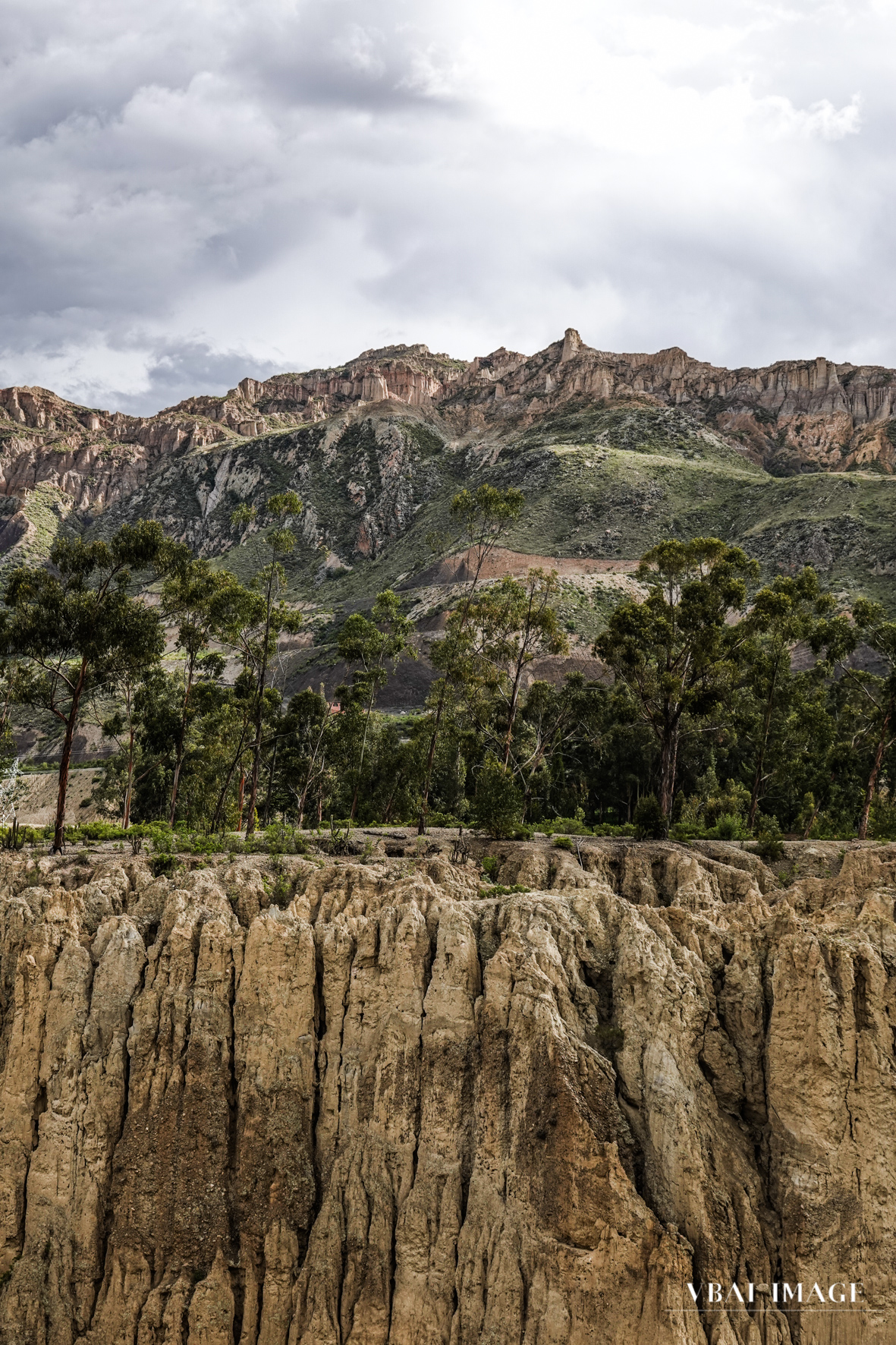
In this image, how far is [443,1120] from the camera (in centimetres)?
1323

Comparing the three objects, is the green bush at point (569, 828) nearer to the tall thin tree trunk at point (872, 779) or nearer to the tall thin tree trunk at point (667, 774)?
the tall thin tree trunk at point (667, 774)

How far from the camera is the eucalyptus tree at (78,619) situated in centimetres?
2722

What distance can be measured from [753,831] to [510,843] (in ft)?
32.9

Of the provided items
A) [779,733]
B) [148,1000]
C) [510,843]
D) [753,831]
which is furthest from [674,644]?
[148,1000]

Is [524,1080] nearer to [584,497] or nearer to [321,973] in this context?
[321,973]

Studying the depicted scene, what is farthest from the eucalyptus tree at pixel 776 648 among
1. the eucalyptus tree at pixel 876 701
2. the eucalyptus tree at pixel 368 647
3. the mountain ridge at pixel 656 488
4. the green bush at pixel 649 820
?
the mountain ridge at pixel 656 488

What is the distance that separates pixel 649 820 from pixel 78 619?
19.2 m

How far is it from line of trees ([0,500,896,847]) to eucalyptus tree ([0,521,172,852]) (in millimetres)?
74

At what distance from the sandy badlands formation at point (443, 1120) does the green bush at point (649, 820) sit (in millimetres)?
10874

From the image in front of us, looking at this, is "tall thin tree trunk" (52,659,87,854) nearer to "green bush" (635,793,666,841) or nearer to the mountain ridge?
"green bush" (635,793,666,841)

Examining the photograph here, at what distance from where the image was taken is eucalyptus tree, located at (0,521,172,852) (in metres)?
27.2

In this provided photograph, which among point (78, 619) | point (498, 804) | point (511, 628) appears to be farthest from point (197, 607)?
point (498, 804)

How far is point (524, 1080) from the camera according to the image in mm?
12648

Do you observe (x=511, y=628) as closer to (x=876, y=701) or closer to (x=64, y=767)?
(x=876, y=701)
